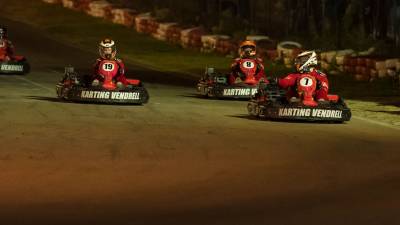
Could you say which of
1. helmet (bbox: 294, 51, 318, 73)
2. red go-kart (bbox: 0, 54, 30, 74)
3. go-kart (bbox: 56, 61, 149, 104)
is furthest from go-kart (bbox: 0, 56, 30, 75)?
helmet (bbox: 294, 51, 318, 73)

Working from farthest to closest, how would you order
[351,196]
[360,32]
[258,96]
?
[360,32]
[258,96]
[351,196]

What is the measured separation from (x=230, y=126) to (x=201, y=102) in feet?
14.4

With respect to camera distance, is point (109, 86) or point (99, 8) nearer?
point (109, 86)

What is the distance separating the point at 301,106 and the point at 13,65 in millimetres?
10441

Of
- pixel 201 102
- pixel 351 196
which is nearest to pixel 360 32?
pixel 201 102

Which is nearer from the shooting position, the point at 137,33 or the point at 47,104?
the point at 47,104

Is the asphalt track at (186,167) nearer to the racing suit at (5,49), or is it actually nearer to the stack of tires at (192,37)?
the racing suit at (5,49)

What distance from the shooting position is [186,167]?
12.8 meters

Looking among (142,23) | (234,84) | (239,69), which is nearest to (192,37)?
(142,23)

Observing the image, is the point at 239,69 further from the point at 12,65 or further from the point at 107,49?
the point at 12,65

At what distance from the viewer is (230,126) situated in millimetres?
17016

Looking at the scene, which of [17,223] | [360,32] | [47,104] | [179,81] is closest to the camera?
[17,223]

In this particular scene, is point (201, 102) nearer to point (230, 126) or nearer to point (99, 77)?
point (99, 77)

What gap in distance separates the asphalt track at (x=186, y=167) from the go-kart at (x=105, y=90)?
28 cm
